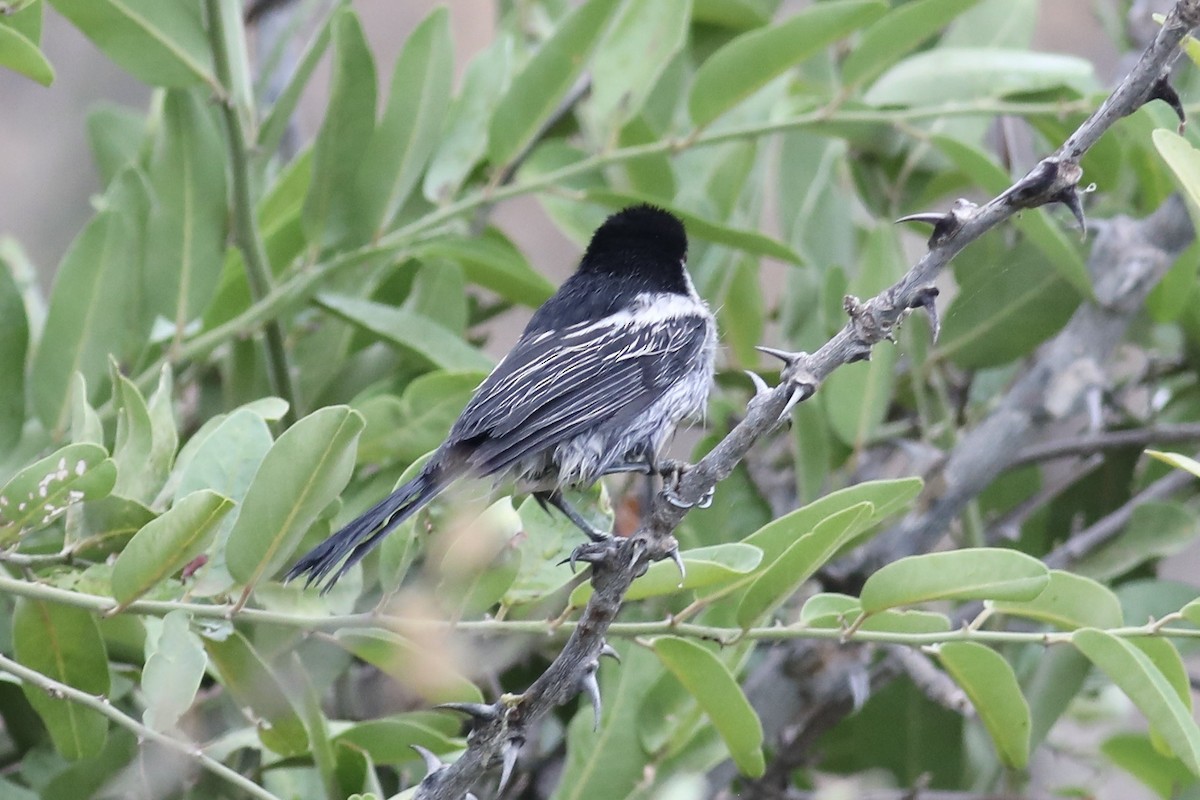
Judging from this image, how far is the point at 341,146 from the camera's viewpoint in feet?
8.49

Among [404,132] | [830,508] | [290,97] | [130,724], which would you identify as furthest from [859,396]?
[130,724]

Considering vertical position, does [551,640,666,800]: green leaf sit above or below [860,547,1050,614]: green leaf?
below

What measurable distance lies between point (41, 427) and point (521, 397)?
85cm

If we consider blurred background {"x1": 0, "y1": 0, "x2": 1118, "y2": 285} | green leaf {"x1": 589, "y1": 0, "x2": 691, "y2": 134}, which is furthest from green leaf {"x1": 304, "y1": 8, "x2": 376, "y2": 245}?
blurred background {"x1": 0, "y1": 0, "x2": 1118, "y2": 285}

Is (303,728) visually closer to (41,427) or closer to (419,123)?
(41,427)

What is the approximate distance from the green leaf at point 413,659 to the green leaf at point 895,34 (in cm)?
148

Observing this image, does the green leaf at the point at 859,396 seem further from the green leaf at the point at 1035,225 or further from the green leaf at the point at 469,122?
the green leaf at the point at 469,122

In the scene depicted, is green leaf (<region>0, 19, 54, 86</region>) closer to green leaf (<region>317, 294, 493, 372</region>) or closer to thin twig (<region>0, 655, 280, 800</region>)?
green leaf (<region>317, 294, 493, 372</region>)

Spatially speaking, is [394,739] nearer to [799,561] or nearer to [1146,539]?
[799,561]

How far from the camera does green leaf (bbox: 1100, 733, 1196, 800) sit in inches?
98.4

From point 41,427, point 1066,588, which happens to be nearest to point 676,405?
point 1066,588

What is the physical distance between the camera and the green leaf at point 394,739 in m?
2.01

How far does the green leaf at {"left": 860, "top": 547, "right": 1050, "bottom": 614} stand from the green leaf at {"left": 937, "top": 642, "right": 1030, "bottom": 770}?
13cm

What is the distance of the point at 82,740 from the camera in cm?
188
